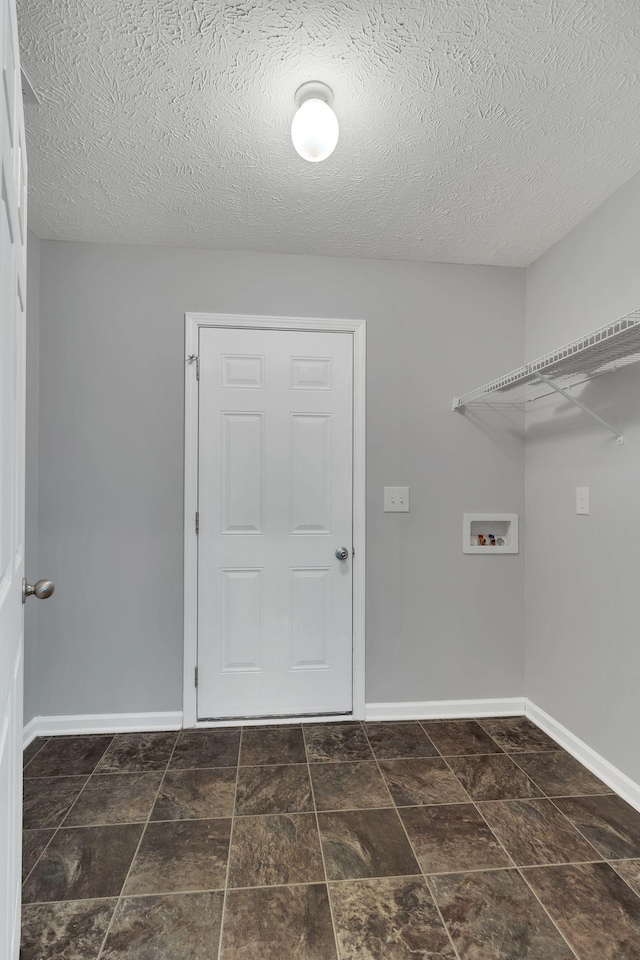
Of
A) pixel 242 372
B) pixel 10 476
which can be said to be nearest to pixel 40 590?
pixel 10 476

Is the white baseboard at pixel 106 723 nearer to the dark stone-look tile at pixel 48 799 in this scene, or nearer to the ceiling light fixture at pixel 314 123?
the dark stone-look tile at pixel 48 799

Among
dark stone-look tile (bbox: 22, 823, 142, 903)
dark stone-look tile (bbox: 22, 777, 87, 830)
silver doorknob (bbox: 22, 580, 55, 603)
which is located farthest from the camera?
dark stone-look tile (bbox: 22, 777, 87, 830)

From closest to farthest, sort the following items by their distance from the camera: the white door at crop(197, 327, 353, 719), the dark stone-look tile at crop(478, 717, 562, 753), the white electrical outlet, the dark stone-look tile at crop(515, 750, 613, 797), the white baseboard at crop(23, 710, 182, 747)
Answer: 1. the dark stone-look tile at crop(515, 750, 613, 797)
2. the white electrical outlet
3. the dark stone-look tile at crop(478, 717, 562, 753)
4. the white baseboard at crop(23, 710, 182, 747)
5. the white door at crop(197, 327, 353, 719)

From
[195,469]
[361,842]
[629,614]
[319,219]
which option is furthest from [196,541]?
[629,614]

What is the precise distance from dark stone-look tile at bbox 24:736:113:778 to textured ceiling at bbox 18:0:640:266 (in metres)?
2.45

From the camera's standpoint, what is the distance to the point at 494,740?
8.05ft

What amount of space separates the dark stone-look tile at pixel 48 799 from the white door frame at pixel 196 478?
0.60 metres

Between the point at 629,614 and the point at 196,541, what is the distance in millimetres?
1963

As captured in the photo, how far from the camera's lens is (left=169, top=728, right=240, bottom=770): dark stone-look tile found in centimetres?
224

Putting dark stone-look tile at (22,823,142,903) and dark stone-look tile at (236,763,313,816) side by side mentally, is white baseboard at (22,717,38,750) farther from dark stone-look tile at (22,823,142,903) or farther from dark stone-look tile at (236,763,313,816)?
dark stone-look tile at (236,763,313,816)

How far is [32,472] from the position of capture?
246 cm

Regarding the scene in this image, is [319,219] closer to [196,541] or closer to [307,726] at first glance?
[196,541]

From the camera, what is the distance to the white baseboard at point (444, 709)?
105 inches

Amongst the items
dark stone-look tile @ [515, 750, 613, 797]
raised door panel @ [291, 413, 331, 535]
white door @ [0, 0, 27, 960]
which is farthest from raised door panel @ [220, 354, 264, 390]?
dark stone-look tile @ [515, 750, 613, 797]
